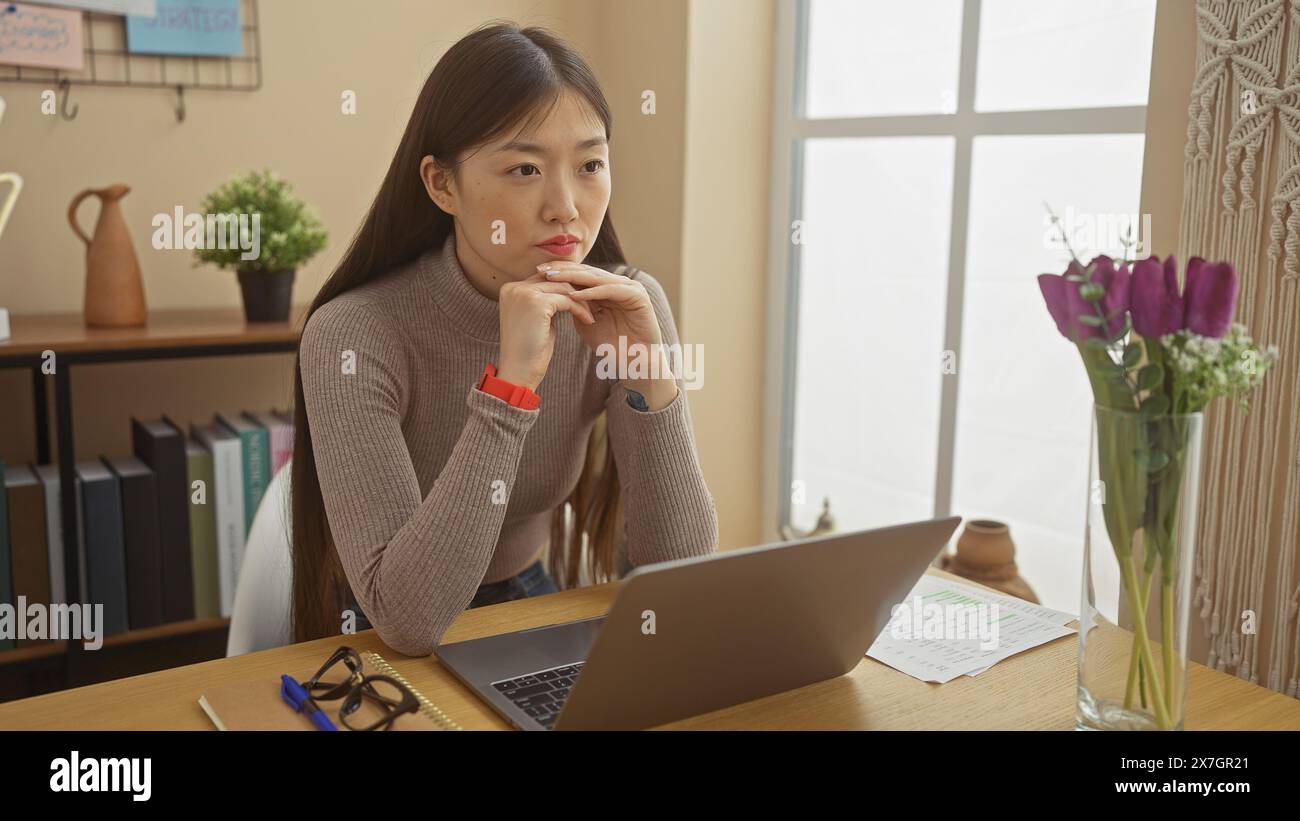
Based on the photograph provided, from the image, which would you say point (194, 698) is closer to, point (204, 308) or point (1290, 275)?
point (1290, 275)

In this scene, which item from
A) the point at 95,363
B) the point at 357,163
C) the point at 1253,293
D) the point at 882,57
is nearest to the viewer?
the point at 1253,293

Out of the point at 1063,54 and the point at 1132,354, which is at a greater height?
the point at 1063,54

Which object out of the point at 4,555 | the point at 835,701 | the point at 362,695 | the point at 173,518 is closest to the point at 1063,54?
the point at 835,701

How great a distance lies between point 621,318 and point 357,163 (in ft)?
4.60

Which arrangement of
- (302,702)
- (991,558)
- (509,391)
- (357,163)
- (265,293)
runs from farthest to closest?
1. (357,163)
2. (265,293)
3. (991,558)
4. (509,391)
5. (302,702)

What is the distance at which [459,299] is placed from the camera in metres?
1.40

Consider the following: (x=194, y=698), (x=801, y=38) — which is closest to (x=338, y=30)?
(x=801, y=38)

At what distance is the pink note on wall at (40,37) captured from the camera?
6.88ft

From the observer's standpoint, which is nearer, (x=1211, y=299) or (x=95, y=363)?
(x=1211, y=299)

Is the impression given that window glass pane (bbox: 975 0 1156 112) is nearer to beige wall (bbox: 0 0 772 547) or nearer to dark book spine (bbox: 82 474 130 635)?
beige wall (bbox: 0 0 772 547)

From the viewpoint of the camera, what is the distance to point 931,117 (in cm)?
226

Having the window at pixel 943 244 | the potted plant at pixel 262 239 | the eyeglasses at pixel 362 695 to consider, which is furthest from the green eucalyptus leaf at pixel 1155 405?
the potted plant at pixel 262 239

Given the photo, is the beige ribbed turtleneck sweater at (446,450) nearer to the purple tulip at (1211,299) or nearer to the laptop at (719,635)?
the laptop at (719,635)

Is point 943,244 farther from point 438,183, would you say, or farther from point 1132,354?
point 1132,354
